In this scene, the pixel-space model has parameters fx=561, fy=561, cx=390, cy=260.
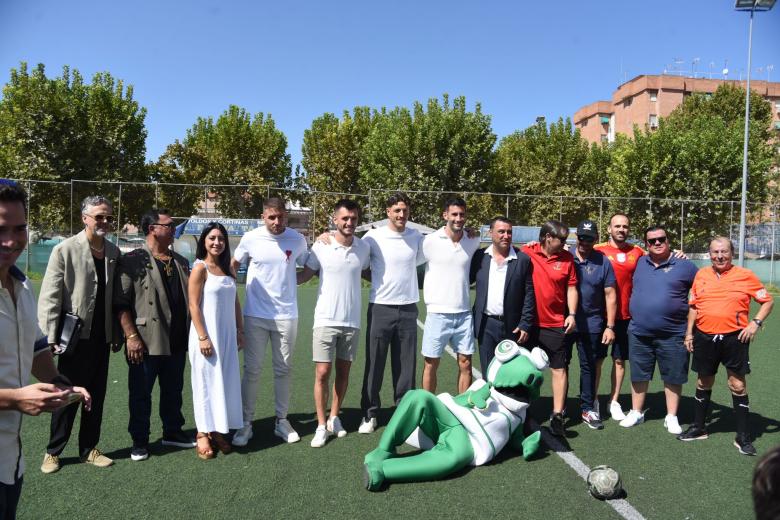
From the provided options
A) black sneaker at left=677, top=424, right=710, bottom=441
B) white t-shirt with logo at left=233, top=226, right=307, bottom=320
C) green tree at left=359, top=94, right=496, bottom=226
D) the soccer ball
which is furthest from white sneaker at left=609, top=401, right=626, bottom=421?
green tree at left=359, top=94, right=496, bottom=226

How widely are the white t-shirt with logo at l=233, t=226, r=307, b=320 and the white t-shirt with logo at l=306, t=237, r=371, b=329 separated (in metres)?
0.25

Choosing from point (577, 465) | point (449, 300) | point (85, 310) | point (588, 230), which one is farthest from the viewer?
point (588, 230)

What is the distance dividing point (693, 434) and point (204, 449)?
4.21 metres

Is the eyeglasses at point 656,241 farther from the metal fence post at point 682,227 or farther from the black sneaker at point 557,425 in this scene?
the metal fence post at point 682,227

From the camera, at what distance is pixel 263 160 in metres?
33.5

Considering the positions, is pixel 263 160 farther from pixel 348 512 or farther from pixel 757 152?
pixel 348 512

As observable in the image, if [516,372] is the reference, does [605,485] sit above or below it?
below

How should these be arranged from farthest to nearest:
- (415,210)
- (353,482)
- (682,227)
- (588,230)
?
(415,210) < (682,227) < (588,230) < (353,482)

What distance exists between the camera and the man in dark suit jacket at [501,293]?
16.6 ft

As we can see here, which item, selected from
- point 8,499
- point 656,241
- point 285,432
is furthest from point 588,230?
point 8,499

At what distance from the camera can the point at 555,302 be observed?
5.18 metres

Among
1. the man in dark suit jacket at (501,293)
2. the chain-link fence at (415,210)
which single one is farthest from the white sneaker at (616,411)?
the chain-link fence at (415,210)

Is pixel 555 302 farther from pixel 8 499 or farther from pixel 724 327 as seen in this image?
pixel 8 499

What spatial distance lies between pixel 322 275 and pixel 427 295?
1.03 meters
